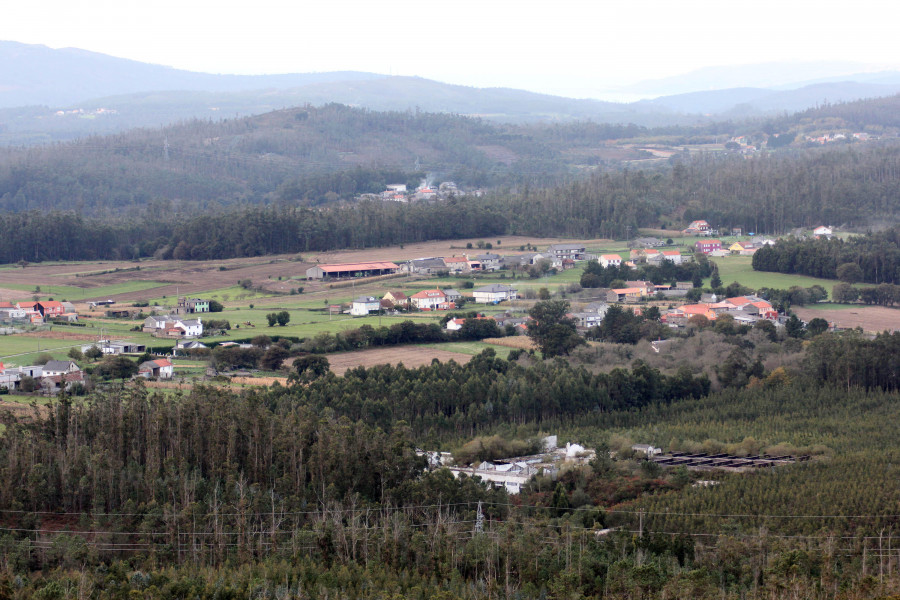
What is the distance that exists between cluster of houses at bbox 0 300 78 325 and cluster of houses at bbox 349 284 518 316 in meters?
12.0

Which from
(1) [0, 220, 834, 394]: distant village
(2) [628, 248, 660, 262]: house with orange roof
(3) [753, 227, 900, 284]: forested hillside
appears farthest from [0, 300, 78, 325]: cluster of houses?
(3) [753, 227, 900, 284]: forested hillside

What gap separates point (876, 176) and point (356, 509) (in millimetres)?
69048

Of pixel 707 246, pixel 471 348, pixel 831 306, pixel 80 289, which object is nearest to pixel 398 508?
pixel 471 348

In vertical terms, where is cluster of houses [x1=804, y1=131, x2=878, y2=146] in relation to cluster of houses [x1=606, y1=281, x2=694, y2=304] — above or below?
above

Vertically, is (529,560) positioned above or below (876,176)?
below

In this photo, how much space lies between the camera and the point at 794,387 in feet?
109

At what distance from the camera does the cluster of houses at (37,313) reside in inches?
1781

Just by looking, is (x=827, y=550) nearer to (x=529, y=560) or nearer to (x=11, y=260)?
(x=529, y=560)

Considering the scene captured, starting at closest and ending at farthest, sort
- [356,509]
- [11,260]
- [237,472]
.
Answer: [356,509] < [237,472] < [11,260]

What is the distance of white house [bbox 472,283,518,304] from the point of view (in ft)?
166

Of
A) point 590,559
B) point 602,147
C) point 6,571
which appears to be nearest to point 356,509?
point 590,559

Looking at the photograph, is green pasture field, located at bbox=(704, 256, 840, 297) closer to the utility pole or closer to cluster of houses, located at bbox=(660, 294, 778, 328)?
cluster of houses, located at bbox=(660, 294, 778, 328)

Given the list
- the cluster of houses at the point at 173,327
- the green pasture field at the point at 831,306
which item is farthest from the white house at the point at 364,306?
the green pasture field at the point at 831,306

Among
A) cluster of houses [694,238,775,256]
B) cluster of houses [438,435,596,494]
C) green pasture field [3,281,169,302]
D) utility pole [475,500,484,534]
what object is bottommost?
cluster of houses [438,435,596,494]
